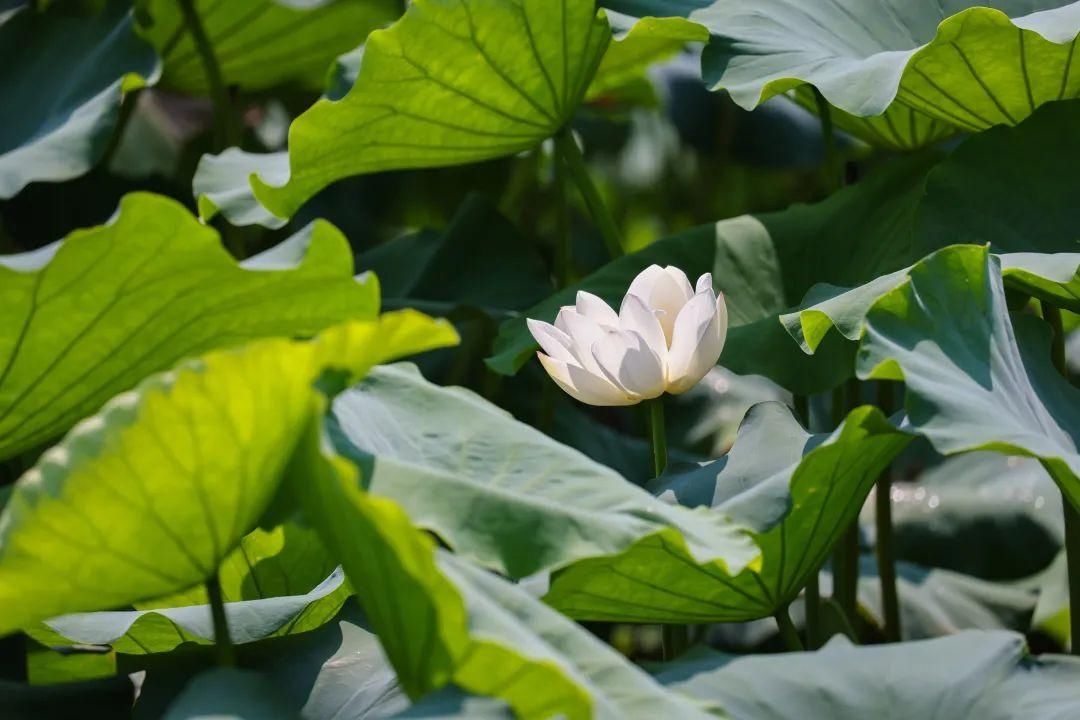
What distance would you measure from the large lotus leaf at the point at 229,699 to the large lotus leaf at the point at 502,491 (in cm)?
13

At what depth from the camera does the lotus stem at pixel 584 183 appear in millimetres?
1576

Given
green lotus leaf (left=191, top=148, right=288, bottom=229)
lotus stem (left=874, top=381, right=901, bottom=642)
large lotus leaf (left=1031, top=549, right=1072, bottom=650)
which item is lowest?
large lotus leaf (left=1031, top=549, right=1072, bottom=650)

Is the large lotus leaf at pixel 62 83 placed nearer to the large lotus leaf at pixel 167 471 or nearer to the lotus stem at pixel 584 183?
the lotus stem at pixel 584 183

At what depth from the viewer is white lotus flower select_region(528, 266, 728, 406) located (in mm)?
1036

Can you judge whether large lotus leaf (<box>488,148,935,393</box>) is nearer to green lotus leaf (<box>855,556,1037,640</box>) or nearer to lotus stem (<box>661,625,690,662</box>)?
lotus stem (<box>661,625,690,662</box>)

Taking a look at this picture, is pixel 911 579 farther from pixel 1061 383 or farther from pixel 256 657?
pixel 256 657

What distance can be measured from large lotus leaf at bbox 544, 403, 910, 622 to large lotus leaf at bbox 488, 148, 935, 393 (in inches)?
15.0

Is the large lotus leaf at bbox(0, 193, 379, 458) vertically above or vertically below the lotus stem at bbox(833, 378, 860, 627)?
above

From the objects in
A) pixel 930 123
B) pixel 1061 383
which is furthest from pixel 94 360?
pixel 930 123

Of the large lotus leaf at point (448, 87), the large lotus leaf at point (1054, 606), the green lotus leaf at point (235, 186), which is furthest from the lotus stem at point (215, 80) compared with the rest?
the large lotus leaf at point (1054, 606)

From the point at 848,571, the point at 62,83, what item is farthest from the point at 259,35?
the point at 848,571

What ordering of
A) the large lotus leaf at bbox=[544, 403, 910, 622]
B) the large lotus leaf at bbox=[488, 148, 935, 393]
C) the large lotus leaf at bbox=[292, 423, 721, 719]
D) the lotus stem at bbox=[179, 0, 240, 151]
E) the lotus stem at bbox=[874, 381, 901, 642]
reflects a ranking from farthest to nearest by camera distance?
the lotus stem at bbox=[179, 0, 240, 151]
the lotus stem at bbox=[874, 381, 901, 642]
the large lotus leaf at bbox=[488, 148, 935, 393]
the large lotus leaf at bbox=[544, 403, 910, 622]
the large lotus leaf at bbox=[292, 423, 721, 719]

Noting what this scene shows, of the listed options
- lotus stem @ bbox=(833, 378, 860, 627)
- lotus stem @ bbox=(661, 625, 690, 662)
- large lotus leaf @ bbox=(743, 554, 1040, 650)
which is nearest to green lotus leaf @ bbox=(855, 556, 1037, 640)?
large lotus leaf @ bbox=(743, 554, 1040, 650)

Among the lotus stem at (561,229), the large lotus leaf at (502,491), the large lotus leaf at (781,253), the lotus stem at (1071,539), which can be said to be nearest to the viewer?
the large lotus leaf at (502,491)
